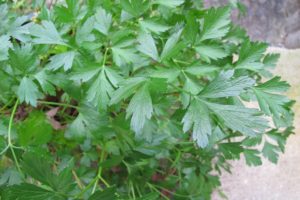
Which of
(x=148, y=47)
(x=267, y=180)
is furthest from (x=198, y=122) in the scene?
(x=267, y=180)

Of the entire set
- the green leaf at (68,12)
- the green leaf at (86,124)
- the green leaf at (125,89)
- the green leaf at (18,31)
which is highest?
the green leaf at (68,12)

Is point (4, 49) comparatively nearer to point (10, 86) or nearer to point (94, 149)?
point (10, 86)

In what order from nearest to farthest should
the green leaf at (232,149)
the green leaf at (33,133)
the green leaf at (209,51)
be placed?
the green leaf at (33,133) → the green leaf at (209,51) → the green leaf at (232,149)

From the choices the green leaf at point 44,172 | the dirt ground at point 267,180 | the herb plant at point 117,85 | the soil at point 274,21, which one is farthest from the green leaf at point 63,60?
the soil at point 274,21

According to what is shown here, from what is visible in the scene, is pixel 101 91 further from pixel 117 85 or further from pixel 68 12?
pixel 68 12

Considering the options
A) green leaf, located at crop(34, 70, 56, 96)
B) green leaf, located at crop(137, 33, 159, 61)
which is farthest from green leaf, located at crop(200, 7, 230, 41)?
green leaf, located at crop(34, 70, 56, 96)

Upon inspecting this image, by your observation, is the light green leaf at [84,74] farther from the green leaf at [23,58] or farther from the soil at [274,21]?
the soil at [274,21]
